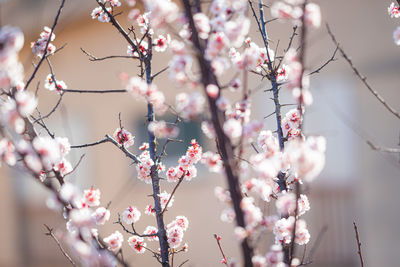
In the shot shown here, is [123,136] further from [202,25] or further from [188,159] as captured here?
[202,25]

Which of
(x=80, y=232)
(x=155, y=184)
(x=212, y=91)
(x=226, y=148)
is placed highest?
(x=155, y=184)

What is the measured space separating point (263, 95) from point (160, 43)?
3679 millimetres

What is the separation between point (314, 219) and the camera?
5555mm

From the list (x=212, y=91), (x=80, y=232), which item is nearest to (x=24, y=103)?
(x=80, y=232)

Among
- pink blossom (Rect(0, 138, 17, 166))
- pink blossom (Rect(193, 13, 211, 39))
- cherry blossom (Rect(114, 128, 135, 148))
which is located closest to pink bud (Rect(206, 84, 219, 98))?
pink blossom (Rect(193, 13, 211, 39))

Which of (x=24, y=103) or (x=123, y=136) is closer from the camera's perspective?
(x=24, y=103)

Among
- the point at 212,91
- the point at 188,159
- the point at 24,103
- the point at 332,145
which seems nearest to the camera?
the point at 212,91

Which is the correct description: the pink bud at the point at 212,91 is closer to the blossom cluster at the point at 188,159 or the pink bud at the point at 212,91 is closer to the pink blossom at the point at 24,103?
the pink blossom at the point at 24,103

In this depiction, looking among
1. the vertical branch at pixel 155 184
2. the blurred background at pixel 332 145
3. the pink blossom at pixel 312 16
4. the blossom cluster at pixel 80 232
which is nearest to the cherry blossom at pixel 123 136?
the vertical branch at pixel 155 184

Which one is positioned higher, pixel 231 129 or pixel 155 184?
pixel 155 184

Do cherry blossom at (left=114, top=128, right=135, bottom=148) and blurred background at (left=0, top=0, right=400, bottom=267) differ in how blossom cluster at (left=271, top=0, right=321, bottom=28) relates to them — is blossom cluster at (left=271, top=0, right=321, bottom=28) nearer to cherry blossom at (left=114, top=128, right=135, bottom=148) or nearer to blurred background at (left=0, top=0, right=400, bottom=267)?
cherry blossom at (left=114, top=128, right=135, bottom=148)

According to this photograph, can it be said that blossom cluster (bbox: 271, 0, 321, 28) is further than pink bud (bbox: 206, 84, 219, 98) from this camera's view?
Yes

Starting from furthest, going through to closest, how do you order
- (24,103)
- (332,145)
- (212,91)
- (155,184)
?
(332,145)
(155,184)
(24,103)
(212,91)

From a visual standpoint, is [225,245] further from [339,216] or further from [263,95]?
[263,95]
